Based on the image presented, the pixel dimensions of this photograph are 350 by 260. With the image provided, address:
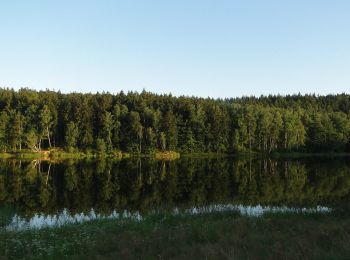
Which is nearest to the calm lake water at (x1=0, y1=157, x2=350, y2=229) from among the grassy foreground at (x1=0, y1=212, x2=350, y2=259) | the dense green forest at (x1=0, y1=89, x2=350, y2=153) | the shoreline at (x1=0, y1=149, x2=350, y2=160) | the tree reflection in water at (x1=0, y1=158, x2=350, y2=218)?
the tree reflection in water at (x1=0, y1=158, x2=350, y2=218)

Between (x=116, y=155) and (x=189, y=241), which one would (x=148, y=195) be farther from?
(x=116, y=155)

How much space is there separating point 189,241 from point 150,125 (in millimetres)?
98635

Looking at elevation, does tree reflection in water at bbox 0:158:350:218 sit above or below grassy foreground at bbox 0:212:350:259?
below

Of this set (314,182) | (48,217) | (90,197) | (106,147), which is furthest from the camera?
(106,147)

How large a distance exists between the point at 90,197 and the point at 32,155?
7048 centimetres

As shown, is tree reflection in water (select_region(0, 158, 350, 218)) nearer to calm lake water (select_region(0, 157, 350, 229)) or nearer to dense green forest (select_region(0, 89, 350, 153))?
calm lake water (select_region(0, 157, 350, 229))

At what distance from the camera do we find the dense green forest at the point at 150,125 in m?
106

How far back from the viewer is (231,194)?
35.8 metres

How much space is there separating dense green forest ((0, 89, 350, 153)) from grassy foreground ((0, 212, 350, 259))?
89.0 metres

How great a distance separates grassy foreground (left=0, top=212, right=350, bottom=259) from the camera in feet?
40.4

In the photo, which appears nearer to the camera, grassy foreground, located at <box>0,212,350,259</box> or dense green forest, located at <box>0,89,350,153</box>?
grassy foreground, located at <box>0,212,350,259</box>

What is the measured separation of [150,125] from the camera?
371ft

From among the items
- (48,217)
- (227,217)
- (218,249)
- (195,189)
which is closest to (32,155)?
(195,189)

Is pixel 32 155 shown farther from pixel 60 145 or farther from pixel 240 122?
pixel 240 122
